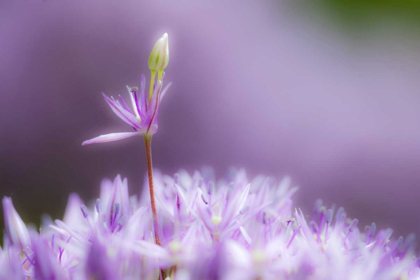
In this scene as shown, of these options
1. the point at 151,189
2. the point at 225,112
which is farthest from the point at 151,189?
the point at 225,112

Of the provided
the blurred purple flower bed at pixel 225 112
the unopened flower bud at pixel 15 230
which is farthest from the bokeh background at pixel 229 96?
the unopened flower bud at pixel 15 230

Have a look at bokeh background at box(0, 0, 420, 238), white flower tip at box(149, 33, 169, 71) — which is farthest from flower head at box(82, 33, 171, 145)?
bokeh background at box(0, 0, 420, 238)

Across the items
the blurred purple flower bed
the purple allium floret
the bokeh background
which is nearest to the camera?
the purple allium floret

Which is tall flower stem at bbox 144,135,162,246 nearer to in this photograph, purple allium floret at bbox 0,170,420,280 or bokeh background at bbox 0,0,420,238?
purple allium floret at bbox 0,170,420,280

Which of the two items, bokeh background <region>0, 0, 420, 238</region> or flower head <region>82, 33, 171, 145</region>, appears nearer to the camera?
flower head <region>82, 33, 171, 145</region>

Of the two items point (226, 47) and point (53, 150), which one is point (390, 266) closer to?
point (53, 150)

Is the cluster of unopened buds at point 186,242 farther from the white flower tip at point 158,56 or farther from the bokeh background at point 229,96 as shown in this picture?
the bokeh background at point 229,96

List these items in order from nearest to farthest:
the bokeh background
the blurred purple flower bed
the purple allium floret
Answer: the purple allium floret < the blurred purple flower bed < the bokeh background

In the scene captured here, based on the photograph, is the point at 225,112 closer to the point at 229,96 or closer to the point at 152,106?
the point at 229,96
